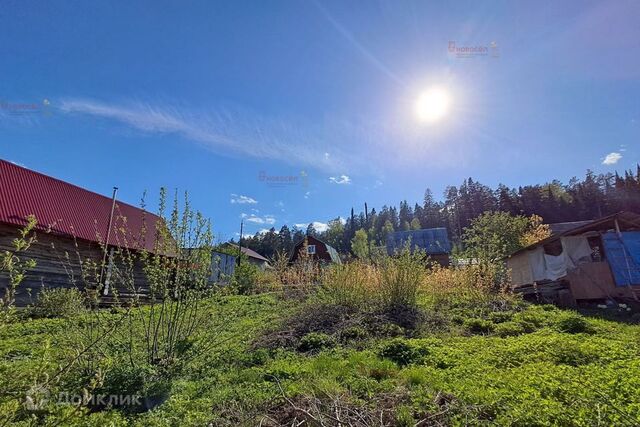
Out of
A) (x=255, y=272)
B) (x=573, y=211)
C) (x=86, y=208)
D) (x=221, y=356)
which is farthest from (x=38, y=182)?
(x=573, y=211)

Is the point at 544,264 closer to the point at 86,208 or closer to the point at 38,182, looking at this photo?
the point at 86,208

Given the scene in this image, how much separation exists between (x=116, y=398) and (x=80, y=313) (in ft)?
4.78

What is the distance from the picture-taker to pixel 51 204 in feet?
40.7

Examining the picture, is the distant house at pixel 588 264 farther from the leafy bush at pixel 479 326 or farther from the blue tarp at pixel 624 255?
the leafy bush at pixel 479 326

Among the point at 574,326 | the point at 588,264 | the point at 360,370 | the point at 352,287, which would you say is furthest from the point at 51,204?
the point at 588,264

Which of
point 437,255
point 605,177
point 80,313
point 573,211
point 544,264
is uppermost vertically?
point 605,177

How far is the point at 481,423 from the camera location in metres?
2.86

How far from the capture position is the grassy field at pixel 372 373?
2.94 metres

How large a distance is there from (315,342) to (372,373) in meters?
1.83

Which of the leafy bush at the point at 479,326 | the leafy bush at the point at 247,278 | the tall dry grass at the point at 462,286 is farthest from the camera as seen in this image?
the leafy bush at the point at 247,278

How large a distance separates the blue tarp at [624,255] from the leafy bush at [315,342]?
10.7 meters

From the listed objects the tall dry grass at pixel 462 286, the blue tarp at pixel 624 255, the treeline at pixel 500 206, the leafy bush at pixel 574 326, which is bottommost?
the leafy bush at pixel 574 326

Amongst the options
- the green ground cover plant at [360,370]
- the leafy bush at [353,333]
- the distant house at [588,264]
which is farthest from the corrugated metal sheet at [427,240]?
the leafy bush at [353,333]

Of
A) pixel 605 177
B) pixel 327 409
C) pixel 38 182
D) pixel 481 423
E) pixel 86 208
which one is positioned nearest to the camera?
pixel 481 423
